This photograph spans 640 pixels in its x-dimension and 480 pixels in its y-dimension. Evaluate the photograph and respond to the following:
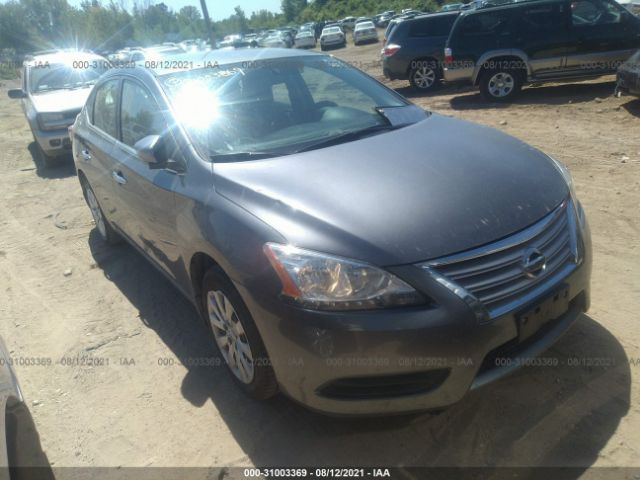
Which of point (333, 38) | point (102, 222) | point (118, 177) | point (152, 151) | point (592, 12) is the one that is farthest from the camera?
point (333, 38)

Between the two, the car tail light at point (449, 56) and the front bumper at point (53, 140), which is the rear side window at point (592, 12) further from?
the front bumper at point (53, 140)

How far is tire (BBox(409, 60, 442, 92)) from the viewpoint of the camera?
41.7 ft

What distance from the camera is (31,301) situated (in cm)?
434

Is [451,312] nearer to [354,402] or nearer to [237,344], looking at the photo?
[354,402]

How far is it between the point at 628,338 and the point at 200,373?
2.48 m

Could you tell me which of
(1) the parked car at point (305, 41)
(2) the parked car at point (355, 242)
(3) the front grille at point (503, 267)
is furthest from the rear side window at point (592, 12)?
(1) the parked car at point (305, 41)

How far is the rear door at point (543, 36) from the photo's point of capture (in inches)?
385

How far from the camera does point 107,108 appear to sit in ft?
13.9

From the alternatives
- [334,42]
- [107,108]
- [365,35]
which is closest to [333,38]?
[334,42]

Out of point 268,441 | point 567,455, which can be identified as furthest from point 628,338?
point 268,441

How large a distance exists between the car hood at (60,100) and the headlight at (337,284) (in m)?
7.75

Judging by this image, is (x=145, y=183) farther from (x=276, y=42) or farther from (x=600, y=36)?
(x=276, y=42)

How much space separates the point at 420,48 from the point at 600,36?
4.10 meters

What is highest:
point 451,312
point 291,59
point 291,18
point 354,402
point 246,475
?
point 291,18
